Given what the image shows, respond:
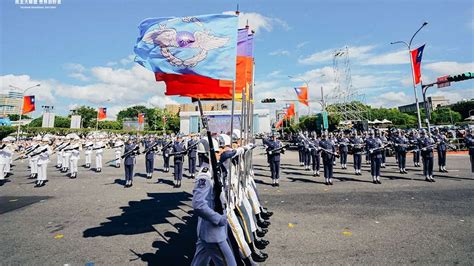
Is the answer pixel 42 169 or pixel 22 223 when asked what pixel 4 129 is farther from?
pixel 22 223

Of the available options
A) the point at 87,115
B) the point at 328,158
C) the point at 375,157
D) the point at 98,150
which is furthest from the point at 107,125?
the point at 375,157

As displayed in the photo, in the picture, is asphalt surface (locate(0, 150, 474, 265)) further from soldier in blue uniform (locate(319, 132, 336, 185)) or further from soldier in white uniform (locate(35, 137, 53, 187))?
soldier in white uniform (locate(35, 137, 53, 187))

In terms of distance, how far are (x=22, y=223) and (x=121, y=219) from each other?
255 centimetres

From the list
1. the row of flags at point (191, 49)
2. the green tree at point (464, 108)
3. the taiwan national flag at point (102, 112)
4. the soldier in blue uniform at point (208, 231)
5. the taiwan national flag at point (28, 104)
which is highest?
the green tree at point (464, 108)

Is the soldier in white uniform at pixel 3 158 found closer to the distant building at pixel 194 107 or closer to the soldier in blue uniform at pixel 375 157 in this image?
the soldier in blue uniform at pixel 375 157

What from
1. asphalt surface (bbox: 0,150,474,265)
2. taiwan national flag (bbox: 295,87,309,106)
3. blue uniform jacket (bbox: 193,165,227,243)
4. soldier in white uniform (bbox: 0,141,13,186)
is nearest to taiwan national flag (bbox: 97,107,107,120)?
soldier in white uniform (bbox: 0,141,13,186)

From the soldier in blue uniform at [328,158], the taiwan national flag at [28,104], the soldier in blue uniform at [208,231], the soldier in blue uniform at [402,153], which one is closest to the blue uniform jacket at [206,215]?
the soldier in blue uniform at [208,231]

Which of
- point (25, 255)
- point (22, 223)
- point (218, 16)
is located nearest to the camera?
point (25, 255)

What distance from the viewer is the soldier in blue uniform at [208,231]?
136 inches

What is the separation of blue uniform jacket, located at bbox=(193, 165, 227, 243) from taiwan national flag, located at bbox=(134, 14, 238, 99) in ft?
7.88

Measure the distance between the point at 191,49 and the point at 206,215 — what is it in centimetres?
332

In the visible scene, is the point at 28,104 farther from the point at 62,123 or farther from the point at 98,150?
the point at 62,123

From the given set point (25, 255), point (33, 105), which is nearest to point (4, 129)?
point (33, 105)

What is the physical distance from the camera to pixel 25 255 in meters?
5.14
